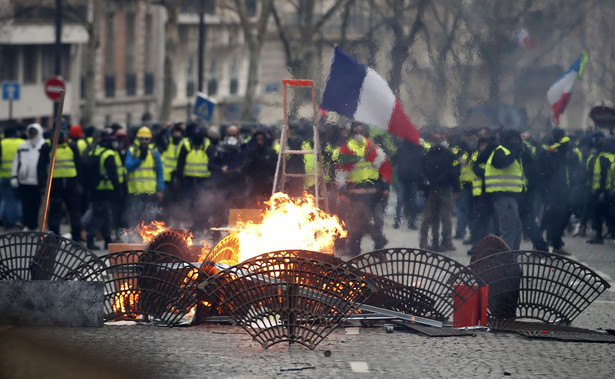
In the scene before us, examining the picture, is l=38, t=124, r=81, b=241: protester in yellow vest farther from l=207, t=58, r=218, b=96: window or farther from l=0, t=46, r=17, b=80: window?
l=207, t=58, r=218, b=96: window

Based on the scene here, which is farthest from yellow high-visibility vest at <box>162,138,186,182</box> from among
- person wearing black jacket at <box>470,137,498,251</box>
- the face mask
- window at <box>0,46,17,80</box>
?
window at <box>0,46,17,80</box>

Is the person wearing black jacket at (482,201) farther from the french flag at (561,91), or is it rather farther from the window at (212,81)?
the window at (212,81)

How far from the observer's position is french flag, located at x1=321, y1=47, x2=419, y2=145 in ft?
43.4

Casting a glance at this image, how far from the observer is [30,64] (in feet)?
149

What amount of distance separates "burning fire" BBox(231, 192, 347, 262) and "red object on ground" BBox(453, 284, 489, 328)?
5.64 feet

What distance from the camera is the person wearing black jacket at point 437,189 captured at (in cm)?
1797

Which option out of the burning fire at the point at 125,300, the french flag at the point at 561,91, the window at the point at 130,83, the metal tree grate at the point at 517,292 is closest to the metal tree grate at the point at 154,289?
the burning fire at the point at 125,300

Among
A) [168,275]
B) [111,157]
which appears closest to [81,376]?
[168,275]

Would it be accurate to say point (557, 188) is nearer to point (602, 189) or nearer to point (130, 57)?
point (602, 189)

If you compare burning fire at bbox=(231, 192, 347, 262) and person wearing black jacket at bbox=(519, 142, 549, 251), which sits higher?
person wearing black jacket at bbox=(519, 142, 549, 251)

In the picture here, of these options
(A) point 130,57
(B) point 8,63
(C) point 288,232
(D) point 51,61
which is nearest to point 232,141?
(C) point 288,232

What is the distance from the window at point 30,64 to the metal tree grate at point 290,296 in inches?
1448

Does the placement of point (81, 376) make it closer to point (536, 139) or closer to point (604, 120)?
point (536, 139)

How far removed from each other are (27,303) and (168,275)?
114 centimetres
